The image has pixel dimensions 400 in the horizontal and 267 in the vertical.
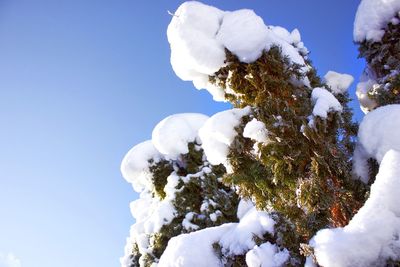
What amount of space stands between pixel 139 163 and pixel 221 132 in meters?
6.33

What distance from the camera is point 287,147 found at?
420 cm

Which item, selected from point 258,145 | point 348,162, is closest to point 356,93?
point 348,162

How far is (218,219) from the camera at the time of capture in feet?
27.4

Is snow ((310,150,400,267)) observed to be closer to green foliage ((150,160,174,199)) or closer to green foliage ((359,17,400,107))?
green foliage ((359,17,400,107))

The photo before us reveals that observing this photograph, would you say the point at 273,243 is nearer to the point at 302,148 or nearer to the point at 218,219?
the point at 302,148

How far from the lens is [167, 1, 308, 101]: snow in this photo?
15.5 feet

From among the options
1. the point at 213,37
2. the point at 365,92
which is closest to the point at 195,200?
the point at 365,92

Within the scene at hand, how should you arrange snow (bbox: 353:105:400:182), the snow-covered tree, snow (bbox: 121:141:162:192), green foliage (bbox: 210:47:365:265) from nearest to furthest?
the snow-covered tree < snow (bbox: 353:105:400:182) < green foliage (bbox: 210:47:365:265) < snow (bbox: 121:141:162:192)

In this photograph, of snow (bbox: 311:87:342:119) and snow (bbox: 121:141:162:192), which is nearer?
snow (bbox: 311:87:342:119)

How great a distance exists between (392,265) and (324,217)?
132cm

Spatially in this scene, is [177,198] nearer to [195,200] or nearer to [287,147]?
[195,200]

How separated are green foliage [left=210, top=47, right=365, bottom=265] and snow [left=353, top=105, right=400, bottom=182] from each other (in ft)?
0.49

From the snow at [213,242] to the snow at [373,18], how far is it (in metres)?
4.52

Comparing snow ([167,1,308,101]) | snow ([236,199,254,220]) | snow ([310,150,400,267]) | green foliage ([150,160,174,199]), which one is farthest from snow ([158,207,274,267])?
green foliage ([150,160,174,199])
